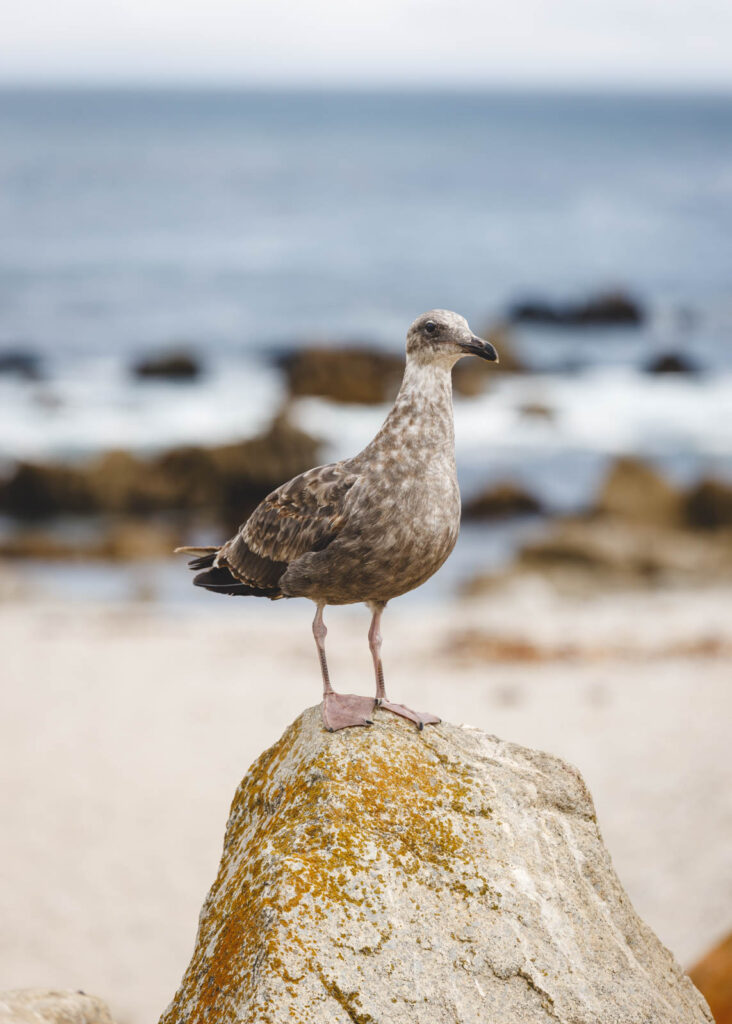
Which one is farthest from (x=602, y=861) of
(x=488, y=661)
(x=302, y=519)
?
(x=488, y=661)

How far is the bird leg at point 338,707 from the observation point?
4.56 m

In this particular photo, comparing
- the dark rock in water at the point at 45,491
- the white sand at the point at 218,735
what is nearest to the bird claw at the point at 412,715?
the white sand at the point at 218,735

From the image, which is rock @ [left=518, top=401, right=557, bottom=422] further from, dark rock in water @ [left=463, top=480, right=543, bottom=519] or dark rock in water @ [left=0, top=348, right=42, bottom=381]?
dark rock in water @ [left=0, top=348, right=42, bottom=381]

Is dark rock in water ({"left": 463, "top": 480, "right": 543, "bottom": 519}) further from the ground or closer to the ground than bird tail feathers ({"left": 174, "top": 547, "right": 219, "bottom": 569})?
further from the ground

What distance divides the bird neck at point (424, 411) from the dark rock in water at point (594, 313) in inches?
1608

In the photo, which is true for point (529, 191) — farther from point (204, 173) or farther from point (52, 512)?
point (52, 512)

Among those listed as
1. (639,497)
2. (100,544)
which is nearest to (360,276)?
(639,497)

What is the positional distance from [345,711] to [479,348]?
5.18 feet

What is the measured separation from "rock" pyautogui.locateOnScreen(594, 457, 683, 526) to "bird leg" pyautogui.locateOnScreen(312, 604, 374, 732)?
18.4 m

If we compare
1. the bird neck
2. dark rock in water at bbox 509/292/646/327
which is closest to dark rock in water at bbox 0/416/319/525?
the bird neck

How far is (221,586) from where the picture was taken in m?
5.09

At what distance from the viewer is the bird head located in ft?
14.8

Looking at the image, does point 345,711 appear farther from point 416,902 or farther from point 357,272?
point 357,272

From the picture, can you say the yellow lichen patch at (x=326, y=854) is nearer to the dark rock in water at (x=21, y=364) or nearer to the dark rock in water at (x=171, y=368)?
the dark rock in water at (x=171, y=368)
